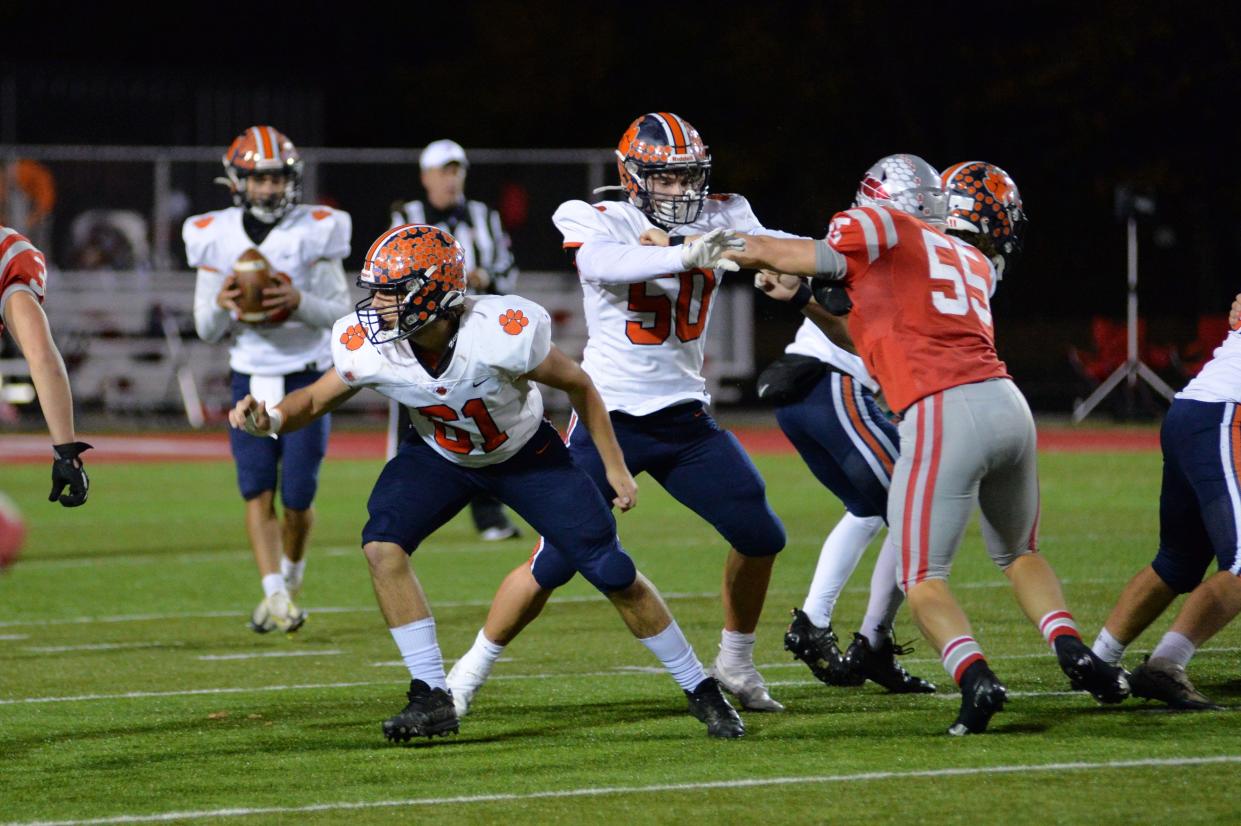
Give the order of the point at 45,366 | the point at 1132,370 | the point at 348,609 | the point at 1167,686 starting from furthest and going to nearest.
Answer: the point at 1132,370 → the point at 348,609 → the point at 1167,686 → the point at 45,366

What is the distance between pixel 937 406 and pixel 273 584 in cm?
355

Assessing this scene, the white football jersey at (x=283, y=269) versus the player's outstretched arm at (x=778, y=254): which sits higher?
the player's outstretched arm at (x=778, y=254)

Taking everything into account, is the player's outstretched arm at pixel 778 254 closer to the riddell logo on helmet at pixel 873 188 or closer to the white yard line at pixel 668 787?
the riddell logo on helmet at pixel 873 188

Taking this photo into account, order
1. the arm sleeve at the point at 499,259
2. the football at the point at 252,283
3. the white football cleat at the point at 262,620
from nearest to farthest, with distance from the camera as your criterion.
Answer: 1. the white football cleat at the point at 262,620
2. the football at the point at 252,283
3. the arm sleeve at the point at 499,259

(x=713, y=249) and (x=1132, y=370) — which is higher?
(x=713, y=249)

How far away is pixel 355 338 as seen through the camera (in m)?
5.36

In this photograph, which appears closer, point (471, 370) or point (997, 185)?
point (471, 370)

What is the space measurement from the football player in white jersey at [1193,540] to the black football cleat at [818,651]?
833 millimetres

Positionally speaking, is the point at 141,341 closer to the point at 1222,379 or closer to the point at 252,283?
the point at 252,283

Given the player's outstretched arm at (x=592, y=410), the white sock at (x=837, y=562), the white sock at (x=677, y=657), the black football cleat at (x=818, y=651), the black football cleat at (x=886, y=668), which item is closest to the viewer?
the player's outstretched arm at (x=592, y=410)

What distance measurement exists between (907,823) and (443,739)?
5.47ft

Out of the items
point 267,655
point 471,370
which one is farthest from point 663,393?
point 267,655

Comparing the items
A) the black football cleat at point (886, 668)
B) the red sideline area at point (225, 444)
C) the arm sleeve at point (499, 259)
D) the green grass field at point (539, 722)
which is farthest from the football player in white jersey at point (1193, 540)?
the red sideline area at point (225, 444)

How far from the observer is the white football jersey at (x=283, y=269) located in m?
8.02
